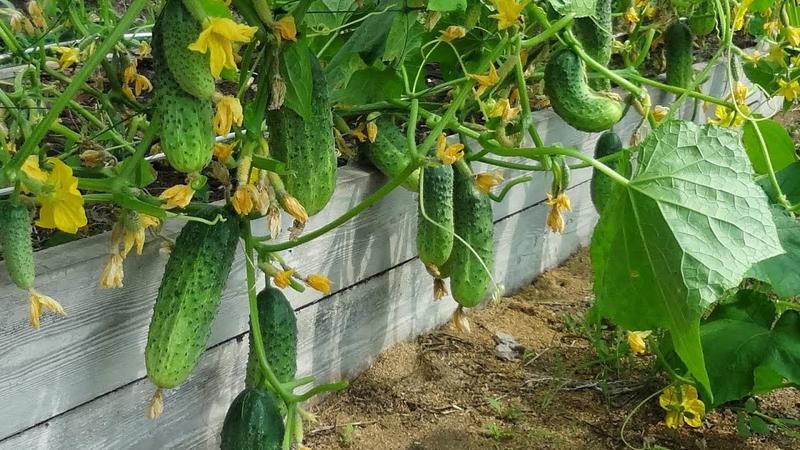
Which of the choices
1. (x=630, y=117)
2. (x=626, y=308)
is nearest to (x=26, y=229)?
(x=626, y=308)

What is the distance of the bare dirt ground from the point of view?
6.56 ft

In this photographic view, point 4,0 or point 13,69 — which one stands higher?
point 4,0

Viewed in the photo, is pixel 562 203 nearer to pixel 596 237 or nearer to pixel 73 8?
pixel 596 237

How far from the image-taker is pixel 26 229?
1.24m

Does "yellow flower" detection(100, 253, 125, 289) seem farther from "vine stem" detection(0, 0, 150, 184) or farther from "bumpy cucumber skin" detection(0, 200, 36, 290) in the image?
→ "vine stem" detection(0, 0, 150, 184)

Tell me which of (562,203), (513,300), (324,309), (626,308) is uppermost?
(562,203)

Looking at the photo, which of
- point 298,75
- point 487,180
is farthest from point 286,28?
point 487,180

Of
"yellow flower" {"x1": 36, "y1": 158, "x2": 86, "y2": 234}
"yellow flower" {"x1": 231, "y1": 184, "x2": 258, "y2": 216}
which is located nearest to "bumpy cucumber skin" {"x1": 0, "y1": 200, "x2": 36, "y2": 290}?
"yellow flower" {"x1": 36, "y1": 158, "x2": 86, "y2": 234}

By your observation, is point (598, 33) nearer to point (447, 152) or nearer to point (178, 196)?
point (447, 152)

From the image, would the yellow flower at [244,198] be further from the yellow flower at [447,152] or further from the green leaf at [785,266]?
the green leaf at [785,266]

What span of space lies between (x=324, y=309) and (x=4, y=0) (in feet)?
3.36

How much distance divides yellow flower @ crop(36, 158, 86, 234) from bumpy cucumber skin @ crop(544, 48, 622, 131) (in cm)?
94

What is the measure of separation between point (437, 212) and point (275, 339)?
482mm

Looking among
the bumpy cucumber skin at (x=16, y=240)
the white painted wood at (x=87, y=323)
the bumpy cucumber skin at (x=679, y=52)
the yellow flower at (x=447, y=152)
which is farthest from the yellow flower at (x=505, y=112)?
the bumpy cucumber skin at (x=679, y=52)
